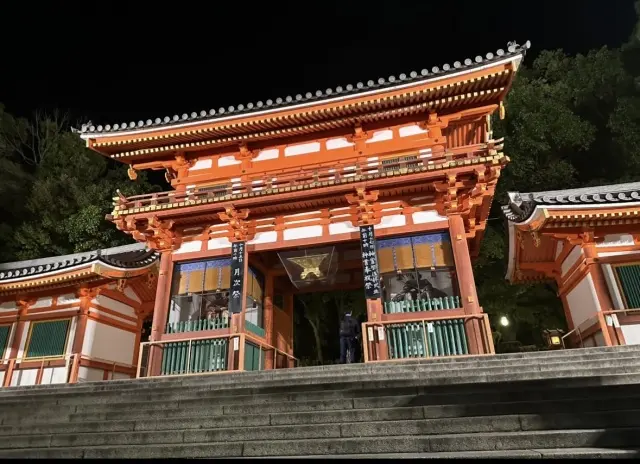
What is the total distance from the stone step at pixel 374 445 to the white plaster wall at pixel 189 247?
26.4 feet

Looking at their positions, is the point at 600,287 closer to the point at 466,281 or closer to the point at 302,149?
the point at 466,281

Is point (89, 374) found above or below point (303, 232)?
below

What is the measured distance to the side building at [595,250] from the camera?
432 inches

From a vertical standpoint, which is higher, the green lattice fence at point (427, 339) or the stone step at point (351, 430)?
the green lattice fence at point (427, 339)

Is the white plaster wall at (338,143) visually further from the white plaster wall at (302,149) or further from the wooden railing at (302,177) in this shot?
the wooden railing at (302,177)

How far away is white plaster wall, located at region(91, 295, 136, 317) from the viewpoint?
15.1 metres

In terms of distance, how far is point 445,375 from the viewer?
7.16 metres

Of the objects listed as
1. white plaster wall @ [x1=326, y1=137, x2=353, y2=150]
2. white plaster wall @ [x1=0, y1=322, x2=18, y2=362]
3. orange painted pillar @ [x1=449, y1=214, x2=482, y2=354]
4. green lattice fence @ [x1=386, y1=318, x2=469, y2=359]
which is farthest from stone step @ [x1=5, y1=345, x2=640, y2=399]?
white plaster wall @ [x1=326, y1=137, x2=353, y2=150]

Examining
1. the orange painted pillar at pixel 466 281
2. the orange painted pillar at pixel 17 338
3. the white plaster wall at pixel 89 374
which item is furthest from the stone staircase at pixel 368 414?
the orange painted pillar at pixel 17 338

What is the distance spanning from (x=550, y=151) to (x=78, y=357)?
80.1ft

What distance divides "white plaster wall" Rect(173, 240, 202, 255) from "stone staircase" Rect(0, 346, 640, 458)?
5515 millimetres

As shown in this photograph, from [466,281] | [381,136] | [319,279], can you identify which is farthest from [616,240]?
[319,279]

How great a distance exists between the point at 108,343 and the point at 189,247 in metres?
5.20

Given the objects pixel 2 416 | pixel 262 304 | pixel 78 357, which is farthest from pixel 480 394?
pixel 78 357
